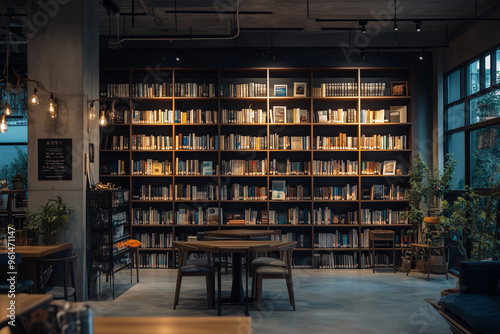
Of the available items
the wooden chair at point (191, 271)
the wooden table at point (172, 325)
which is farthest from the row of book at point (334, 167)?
the wooden table at point (172, 325)

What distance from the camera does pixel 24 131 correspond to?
35.0 ft

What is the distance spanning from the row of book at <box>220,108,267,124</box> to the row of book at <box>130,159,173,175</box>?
1.40 m

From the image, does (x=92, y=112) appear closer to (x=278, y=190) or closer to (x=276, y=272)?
(x=276, y=272)

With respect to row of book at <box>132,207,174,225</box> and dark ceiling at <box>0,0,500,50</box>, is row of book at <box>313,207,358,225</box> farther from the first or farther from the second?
dark ceiling at <box>0,0,500,50</box>

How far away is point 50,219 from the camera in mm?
6234

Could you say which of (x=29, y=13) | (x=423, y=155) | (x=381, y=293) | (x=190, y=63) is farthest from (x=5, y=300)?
(x=423, y=155)

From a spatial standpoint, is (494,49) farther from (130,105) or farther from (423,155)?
(130,105)

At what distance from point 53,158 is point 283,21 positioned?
4796mm

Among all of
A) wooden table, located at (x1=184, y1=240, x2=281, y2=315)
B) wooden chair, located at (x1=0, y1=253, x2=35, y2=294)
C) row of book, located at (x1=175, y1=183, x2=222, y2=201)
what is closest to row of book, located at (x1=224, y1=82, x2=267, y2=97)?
row of book, located at (x1=175, y1=183, x2=222, y2=201)

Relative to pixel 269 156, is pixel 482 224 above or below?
below

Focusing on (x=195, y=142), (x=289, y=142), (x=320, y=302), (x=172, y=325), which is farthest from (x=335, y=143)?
(x=172, y=325)

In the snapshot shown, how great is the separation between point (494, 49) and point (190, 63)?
531cm

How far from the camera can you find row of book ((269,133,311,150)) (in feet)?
31.6

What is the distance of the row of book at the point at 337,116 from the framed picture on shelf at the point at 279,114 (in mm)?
642
